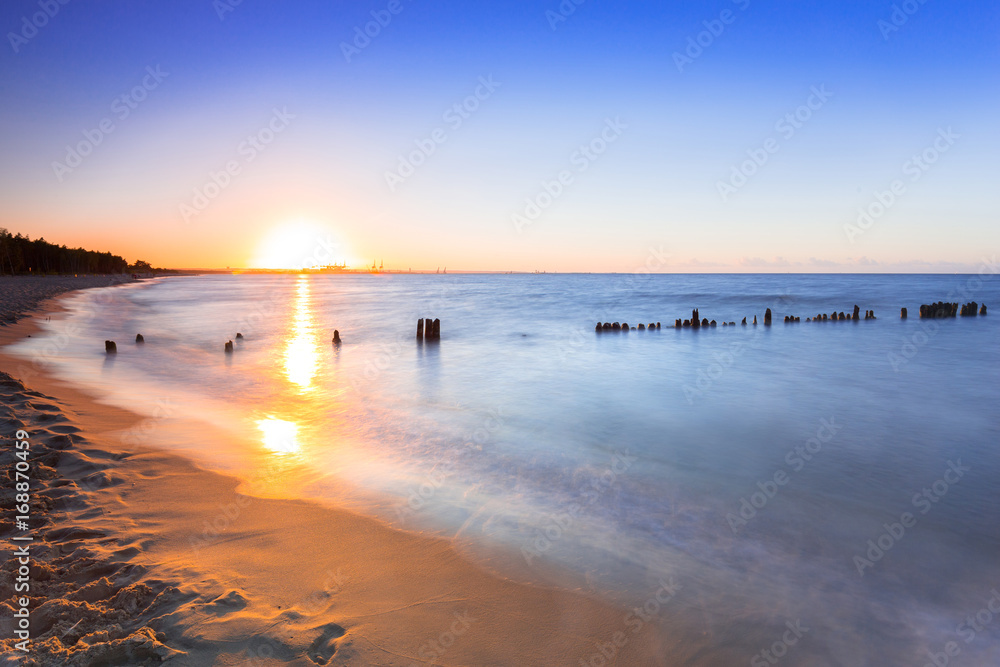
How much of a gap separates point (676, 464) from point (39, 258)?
123697 mm

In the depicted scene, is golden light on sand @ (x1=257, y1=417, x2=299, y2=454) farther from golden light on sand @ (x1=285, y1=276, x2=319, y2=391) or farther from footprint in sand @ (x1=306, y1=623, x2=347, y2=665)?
footprint in sand @ (x1=306, y1=623, x2=347, y2=665)

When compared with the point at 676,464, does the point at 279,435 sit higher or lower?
higher

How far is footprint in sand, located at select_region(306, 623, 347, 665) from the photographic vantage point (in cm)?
284

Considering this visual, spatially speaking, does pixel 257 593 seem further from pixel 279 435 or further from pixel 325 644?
pixel 279 435

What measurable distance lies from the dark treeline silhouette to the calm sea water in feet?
303

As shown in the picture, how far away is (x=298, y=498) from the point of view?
5082mm

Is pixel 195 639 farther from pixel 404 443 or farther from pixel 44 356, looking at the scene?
pixel 44 356

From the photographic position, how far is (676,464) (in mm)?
6730

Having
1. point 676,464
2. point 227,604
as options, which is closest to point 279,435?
point 227,604

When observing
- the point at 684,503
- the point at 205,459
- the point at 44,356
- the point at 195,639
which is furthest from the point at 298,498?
the point at 44,356

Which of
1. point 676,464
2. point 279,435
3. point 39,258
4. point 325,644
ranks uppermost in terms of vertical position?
point 39,258

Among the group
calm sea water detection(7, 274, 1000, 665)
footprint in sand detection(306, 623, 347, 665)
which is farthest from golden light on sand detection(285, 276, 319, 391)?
footprint in sand detection(306, 623, 347, 665)

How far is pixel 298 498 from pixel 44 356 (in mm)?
12555

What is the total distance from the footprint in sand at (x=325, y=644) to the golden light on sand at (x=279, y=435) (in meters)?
4.01
